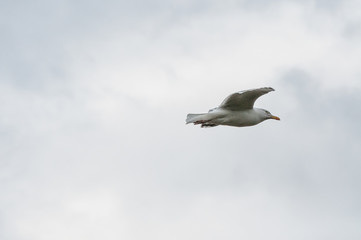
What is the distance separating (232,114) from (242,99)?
2.83 ft

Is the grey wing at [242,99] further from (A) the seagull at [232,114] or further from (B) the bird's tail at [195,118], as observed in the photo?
(B) the bird's tail at [195,118]

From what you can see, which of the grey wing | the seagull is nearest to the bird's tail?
the seagull

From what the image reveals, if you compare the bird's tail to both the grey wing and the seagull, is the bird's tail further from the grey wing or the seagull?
the grey wing

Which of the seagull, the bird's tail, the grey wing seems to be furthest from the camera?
the bird's tail

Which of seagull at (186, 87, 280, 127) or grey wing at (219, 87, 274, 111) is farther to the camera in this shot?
seagull at (186, 87, 280, 127)

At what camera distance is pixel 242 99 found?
120ft

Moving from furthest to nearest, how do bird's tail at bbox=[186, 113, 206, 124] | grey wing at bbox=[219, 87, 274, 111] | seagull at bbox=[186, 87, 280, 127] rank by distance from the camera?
bird's tail at bbox=[186, 113, 206, 124] < seagull at bbox=[186, 87, 280, 127] < grey wing at bbox=[219, 87, 274, 111]

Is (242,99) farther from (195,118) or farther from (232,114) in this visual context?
(195,118)

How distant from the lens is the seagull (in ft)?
120

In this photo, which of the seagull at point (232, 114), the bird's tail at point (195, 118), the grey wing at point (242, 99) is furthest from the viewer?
the bird's tail at point (195, 118)

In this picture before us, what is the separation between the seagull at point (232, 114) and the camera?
36.6 m

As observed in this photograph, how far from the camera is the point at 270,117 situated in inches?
1563

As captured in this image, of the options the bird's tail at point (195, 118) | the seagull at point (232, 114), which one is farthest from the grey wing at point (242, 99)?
the bird's tail at point (195, 118)

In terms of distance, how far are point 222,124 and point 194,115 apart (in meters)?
1.12
